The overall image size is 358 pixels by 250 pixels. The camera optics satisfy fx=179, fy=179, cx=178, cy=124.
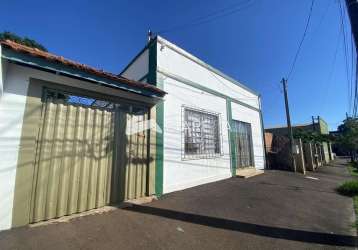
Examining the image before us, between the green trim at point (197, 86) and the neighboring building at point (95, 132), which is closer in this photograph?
the neighboring building at point (95, 132)

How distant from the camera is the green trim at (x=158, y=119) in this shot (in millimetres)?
5277

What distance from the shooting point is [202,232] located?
10.2ft

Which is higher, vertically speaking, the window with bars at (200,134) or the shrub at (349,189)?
the window with bars at (200,134)

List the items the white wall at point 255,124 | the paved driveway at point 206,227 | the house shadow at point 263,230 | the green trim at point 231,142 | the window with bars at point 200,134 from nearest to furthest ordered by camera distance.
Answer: the paved driveway at point 206,227, the house shadow at point 263,230, the window with bars at point 200,134, the green trim at point 231,142, the white wall at point 255,124

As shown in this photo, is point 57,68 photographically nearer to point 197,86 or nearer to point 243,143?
point 197,86

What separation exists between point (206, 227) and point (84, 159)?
2.90m

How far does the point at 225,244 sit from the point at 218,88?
275 inches

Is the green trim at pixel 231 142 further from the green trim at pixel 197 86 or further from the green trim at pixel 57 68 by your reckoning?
the green trim at pixel 57 68

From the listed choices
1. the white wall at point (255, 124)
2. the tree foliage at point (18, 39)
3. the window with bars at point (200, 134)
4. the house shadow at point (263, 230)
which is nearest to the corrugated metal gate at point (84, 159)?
the house shadow at point (263, 230)

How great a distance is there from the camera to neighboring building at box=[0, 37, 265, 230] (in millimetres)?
3223

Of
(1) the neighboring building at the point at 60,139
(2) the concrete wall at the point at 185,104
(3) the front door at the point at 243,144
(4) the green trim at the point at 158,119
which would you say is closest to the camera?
(1) the neighboring building at the point at 60,139

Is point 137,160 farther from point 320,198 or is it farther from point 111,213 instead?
point 320,198

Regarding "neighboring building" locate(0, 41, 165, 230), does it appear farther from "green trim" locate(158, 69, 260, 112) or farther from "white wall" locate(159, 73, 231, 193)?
"green trim" locate(158, 69, 260, 112)

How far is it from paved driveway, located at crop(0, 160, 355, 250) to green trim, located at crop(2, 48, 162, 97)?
2890 millimetres
